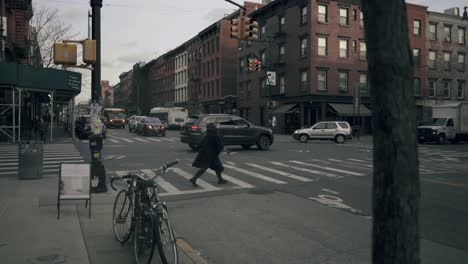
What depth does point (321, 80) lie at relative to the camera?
137ft

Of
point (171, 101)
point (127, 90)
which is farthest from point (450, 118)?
point (127, 90)

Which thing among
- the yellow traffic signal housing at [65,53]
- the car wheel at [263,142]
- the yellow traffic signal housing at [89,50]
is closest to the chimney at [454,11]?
the car wheel at [263,142]

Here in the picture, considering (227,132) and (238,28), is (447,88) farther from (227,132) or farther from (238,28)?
(238,28)

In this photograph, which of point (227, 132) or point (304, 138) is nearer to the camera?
point (227, 132)

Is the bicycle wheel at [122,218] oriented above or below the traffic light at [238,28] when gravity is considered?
below

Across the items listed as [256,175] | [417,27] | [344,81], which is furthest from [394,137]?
[417,27]

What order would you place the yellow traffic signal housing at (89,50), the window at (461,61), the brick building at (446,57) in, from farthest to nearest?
the window at (461,61), the brick building at (446,57), the yellow traffic signal housing at (89,50)

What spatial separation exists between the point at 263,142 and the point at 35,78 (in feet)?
46.8

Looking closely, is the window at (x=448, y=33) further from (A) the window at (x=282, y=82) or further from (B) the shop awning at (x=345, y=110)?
(A) the window at (x=282, y=82)

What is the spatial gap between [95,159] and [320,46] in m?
34.8

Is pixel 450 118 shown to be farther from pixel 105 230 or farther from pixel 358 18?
pixel 105 230

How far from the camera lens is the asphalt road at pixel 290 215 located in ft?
19.2

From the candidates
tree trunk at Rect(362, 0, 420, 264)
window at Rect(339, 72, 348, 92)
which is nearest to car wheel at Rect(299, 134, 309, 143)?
window at Rect(339, 72, 348, 92)

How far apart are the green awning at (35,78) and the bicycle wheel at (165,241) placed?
23.6 metres
